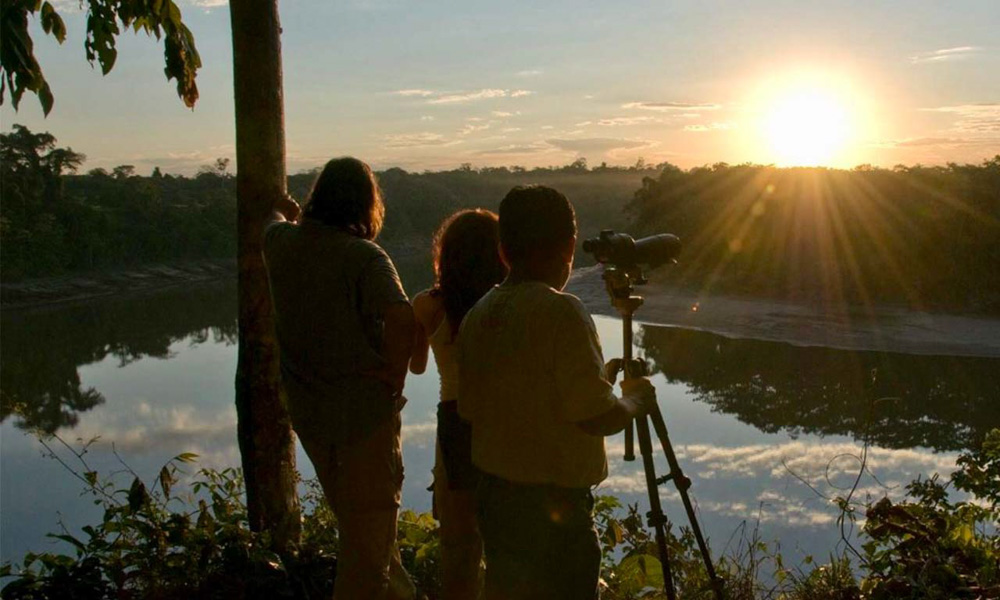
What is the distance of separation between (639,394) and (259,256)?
61.6 inches

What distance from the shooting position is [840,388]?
1114 centimetres

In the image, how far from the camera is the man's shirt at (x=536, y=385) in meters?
1.63

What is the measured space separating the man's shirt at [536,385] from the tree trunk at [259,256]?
1.32m

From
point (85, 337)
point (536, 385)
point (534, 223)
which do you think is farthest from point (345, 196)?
point (85, 337)

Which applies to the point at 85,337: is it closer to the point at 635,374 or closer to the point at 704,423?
the point at 704,423

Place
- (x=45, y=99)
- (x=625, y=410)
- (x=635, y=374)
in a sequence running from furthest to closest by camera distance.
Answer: (x=45, y=99) → (x=635, y=374) → (x=625, y=410)

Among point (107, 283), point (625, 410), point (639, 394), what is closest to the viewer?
point (625, 410)

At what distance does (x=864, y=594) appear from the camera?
245 centimetres

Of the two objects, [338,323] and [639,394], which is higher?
[338,323]

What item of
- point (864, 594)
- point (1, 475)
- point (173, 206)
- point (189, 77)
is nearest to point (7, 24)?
point (189, 77)

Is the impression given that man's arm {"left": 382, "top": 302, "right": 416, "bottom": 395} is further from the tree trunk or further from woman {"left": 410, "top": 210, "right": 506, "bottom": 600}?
the tree trunk

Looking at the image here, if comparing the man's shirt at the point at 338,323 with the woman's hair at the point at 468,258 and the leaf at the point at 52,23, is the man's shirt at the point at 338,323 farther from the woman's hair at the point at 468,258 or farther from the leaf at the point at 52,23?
the leaf at the point at 52,23

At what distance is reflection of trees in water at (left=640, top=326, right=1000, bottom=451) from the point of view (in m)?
9.42

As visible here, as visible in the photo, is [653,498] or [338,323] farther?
[653,498]
